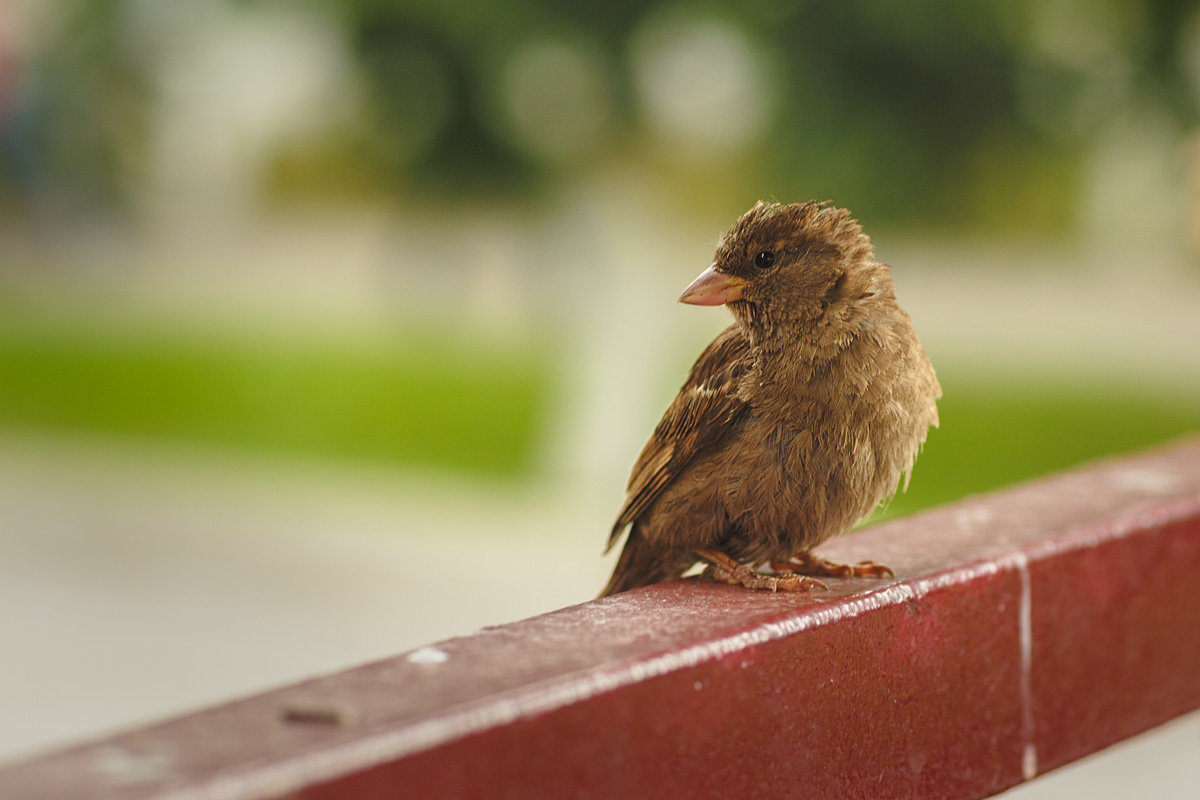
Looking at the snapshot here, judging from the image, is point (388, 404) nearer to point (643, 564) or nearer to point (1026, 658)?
point (643, 564)

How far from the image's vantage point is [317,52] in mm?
11977

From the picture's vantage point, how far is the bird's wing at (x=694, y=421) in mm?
2436

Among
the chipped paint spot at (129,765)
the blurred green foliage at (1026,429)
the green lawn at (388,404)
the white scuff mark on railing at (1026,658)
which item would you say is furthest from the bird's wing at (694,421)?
the green lawn at (388,404)

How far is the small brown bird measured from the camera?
235 cm

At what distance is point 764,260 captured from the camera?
2.44 m

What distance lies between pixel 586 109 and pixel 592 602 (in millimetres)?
8967

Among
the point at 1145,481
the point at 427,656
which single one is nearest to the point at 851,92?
the point at 1145,481

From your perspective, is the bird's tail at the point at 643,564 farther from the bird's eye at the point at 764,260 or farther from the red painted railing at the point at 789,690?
the bird's eye at the point at 764,260

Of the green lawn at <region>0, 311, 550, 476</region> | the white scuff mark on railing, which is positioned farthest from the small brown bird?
the green lawn at <region>0, 311, 550, 476</region>

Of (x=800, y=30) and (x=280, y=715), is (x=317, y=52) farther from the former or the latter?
(x=280, y=715)

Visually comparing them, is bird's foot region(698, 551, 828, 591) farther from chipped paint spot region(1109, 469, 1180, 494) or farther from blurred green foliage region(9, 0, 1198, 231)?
blurred green foliage region(9, 0, 1198, 231)

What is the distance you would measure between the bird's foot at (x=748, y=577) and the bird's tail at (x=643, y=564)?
0.15 meters

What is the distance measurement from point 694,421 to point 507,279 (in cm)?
1162

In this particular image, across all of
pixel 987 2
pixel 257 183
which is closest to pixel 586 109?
pixel 987 2
